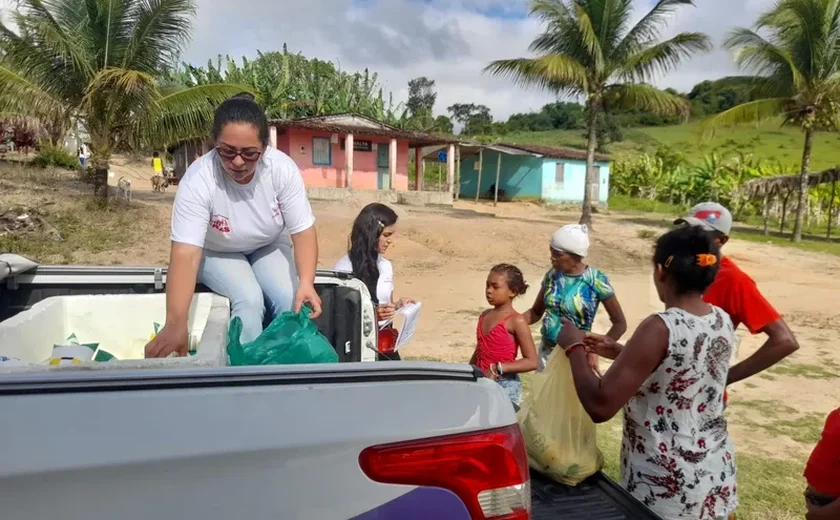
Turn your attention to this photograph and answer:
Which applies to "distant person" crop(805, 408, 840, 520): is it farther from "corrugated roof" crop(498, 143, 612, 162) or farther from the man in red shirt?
"corrugated roof" crop(498, 143, 612, 162)

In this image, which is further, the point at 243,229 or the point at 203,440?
the point at 243,229

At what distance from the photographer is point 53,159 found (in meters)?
26.0

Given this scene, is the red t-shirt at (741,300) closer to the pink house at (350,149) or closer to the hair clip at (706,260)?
the hair clip at (706,260)

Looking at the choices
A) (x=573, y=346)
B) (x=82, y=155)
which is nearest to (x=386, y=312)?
(x=573, y=346)

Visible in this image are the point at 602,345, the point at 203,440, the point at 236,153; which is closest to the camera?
the point at 203,440

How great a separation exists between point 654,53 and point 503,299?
19124mm

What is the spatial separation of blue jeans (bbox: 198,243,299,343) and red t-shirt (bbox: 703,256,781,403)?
6.14 feet

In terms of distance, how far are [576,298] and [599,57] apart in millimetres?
18205

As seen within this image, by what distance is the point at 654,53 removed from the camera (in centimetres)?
2047

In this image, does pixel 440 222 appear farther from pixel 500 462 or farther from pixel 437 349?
pixel 500 462

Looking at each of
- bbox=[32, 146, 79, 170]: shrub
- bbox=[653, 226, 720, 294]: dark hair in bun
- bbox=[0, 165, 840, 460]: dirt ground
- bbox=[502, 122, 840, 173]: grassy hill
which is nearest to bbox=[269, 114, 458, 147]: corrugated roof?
bbox=[0, 165, 840, 460]: dirt ground

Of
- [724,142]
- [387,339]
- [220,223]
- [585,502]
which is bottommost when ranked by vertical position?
[585,502]

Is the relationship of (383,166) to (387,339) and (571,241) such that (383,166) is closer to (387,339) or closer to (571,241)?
(571,241)

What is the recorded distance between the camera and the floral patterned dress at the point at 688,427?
2243mm
